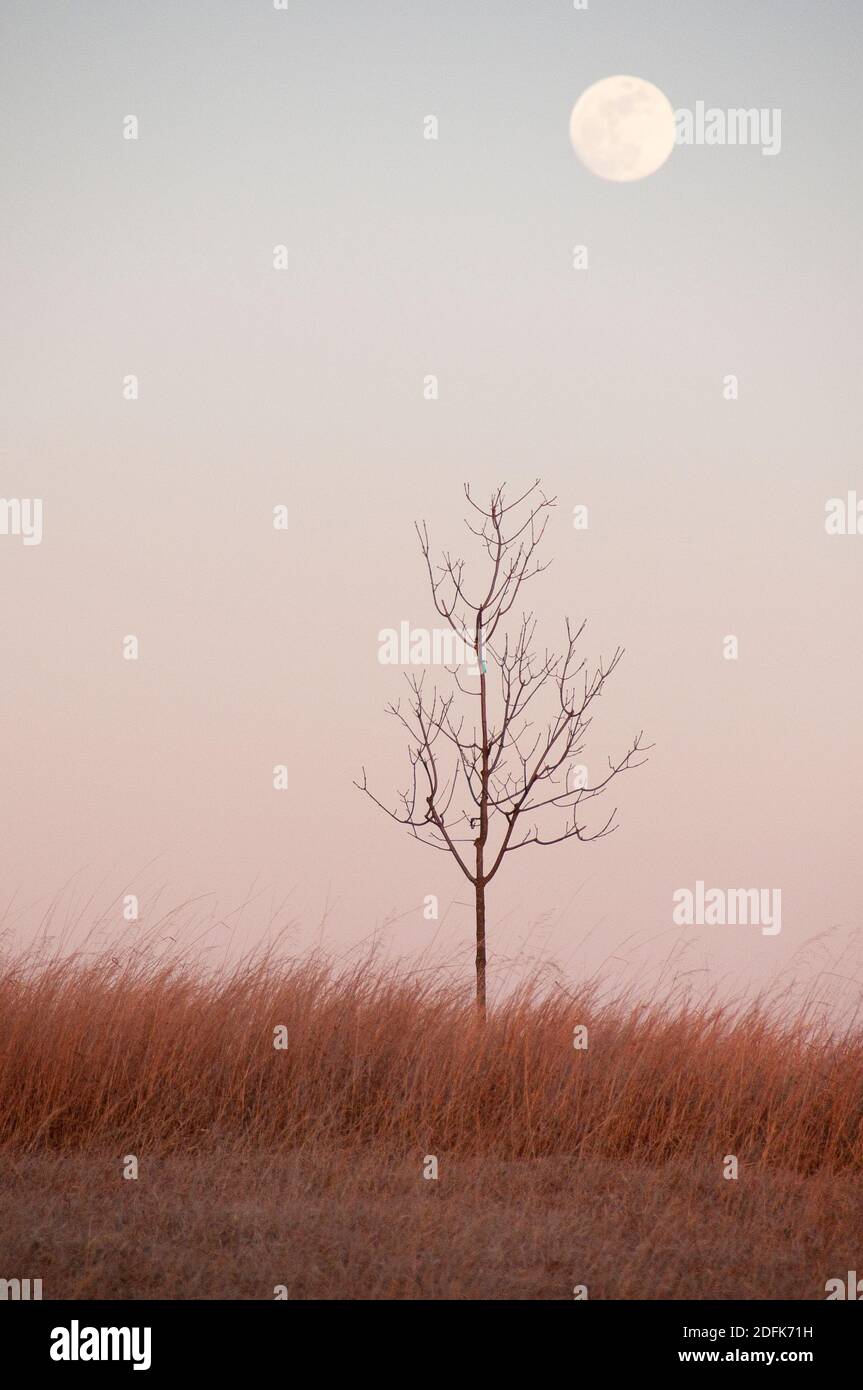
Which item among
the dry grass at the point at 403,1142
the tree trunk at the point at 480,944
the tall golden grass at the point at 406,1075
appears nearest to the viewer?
the dry grass at the point at 403,1142

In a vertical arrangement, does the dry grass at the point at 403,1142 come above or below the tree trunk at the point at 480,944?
below

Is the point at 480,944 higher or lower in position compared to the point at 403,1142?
higher

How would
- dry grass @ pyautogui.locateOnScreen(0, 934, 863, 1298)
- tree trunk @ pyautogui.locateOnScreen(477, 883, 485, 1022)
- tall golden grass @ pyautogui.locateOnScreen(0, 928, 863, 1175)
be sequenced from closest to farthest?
dry grass @ pyautogui.locateOnScreen(0, 934, 863, 1298)
tall golden grass @ pyautogui.locateOnScreen(0, 928, 863, 1175)
tree trunk @ pyautogui.locateOnScreen(477, 883, 485, 1022)

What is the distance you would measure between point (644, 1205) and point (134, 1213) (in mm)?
3129

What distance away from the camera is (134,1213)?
7.11 metres

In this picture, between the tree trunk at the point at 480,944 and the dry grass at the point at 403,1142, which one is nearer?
the dry grass at the point at 403,1142

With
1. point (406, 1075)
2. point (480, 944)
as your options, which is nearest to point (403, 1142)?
point (406, 1075)

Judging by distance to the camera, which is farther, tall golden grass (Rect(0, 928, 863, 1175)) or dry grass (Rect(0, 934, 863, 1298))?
tall golden grass (Rect(0, 928, 863, 1175))

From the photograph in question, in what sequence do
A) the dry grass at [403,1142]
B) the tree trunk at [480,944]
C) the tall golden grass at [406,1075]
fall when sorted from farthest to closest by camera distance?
the tree trunk at [480,944] → the tall golden grass at [406,1075] → the dry grass at [403,1142]

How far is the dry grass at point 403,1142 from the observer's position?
640 centimetres

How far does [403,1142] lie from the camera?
8.82m

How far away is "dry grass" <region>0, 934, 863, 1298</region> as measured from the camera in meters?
6.40

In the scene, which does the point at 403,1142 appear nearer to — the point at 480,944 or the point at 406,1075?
the point at 406,1075
